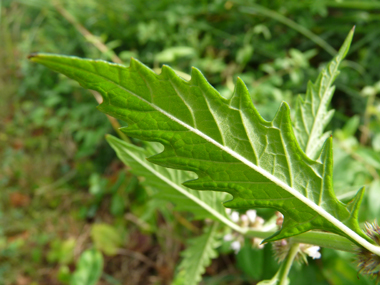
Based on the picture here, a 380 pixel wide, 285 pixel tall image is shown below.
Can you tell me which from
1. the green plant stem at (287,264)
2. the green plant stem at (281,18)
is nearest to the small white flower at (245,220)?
the green plant stem at (287,264)

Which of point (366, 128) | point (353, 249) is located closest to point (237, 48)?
point (366, 128)

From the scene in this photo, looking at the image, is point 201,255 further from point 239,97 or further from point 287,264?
point 239,97

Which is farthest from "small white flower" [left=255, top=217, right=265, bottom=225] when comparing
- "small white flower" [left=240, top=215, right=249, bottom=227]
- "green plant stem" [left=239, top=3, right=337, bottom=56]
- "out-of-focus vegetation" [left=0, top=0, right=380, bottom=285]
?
"green plant stem" [left=239, top=3, right=337, bottom=56]

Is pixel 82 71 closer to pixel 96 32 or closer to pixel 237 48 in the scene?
pixel 237 48

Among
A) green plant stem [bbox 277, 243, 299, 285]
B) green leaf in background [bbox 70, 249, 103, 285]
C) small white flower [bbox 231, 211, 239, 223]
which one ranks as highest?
green plant stem [bbox 277, 243, 299, 285]

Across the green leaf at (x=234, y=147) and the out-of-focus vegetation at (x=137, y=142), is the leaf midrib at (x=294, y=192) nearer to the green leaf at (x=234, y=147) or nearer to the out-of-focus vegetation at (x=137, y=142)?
the green leaf at (x=234, y=147)

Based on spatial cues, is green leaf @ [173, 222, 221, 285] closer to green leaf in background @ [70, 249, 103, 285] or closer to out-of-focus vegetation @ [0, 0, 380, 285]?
out-of-focus vegetation @ [0, 0, 380, 285]

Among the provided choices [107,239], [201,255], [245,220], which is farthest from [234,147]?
[107,239]
